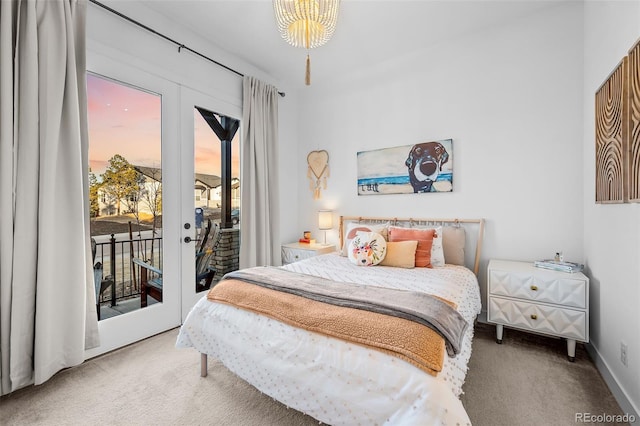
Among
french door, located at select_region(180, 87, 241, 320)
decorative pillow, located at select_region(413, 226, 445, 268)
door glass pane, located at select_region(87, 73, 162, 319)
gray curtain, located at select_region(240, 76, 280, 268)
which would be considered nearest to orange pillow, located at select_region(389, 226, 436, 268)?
decorative pillow, located at select_region(413, 226, 445, 268)

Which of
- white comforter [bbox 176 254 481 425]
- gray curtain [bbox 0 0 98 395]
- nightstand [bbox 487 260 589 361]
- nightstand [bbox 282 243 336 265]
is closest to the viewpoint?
white comforter [bbox 176 254 481 425]

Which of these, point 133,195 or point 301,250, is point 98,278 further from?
point 301,250

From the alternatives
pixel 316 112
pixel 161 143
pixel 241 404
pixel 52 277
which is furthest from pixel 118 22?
pixel 241 404

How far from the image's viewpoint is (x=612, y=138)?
1.84 meters

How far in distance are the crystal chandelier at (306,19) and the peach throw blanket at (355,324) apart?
179 cm

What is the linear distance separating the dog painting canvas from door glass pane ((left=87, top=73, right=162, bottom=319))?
2337 millimetres

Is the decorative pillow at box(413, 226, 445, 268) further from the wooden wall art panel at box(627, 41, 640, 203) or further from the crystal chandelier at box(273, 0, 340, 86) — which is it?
the crystal chandelier at box(273, 0, 340, 86)

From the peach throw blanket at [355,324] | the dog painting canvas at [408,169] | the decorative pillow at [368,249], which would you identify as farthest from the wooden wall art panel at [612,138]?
the decorative pillow at [368,249]

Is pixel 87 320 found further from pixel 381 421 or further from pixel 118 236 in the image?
pixel 381 421

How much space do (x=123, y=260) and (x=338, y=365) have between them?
2.21 meters

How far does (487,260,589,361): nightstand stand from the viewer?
7.03 feet

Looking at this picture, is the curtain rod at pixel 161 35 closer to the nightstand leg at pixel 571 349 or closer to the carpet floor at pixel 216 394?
the carpet floor at pixel 216 394

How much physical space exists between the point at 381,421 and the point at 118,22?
3.36 meters

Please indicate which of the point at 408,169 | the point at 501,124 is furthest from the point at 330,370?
the point at 501,124
